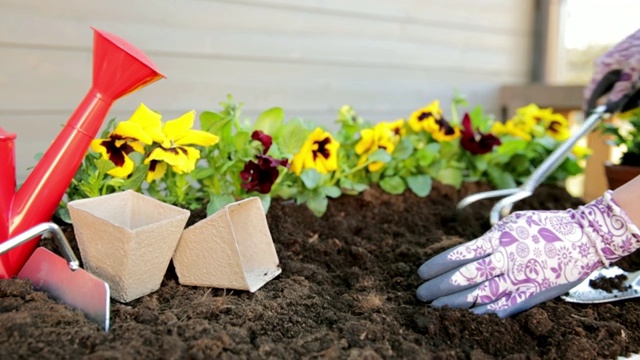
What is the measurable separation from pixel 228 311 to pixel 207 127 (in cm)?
40

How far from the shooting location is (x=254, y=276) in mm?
856

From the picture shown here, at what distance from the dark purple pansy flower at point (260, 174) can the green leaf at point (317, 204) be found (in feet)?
0.44

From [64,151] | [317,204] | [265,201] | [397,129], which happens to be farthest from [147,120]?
[397,129]

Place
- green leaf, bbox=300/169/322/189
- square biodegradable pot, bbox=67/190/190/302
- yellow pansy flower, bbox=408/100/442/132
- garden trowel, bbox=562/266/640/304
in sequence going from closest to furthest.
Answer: square biodegradable pot, bbox=67/190/190/302
garden trowel, bbox=562/266/640/304
green leaf, bbox=300/169/322/189
yellow pansy flower, bbox=408/100/442/132

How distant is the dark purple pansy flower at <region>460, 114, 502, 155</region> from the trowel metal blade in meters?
0.93

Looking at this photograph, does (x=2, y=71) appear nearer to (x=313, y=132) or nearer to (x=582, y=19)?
(x=313, y=132)

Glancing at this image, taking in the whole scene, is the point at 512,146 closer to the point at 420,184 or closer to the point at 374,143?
the point at 420,184

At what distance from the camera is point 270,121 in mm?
1146

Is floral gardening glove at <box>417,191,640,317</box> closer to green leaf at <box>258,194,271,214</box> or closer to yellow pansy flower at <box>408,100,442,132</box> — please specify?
green leaf at <box>258,194,271,214</box>

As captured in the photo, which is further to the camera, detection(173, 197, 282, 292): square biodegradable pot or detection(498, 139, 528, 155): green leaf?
detection(498, 139, 528, 155): green leaf

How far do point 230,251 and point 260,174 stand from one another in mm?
246

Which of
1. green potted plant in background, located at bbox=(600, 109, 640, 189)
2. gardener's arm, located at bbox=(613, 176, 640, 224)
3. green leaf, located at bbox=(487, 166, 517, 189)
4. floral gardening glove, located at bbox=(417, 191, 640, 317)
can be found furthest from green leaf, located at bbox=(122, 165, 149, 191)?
green potted plant in background, located at bbox=(600, 109, 640, 189)

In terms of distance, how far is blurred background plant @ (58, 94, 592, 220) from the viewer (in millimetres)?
913

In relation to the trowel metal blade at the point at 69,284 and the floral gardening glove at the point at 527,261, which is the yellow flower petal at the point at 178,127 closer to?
the trowel metal blade at the point at 69,284
